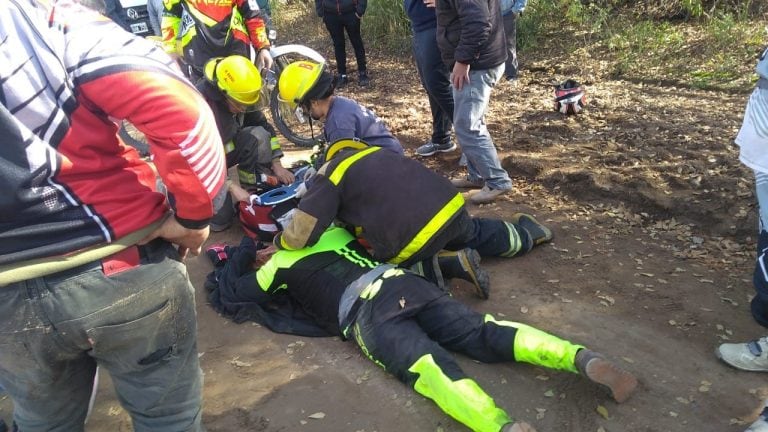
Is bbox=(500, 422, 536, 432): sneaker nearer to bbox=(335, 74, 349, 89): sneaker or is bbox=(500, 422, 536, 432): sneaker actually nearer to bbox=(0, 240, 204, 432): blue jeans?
bbox=(0, 240, 204, 432): blue jeans

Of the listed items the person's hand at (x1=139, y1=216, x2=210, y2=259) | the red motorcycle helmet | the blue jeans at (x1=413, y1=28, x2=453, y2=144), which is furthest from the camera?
the red motorcycle helmet

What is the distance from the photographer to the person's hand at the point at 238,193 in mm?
4284

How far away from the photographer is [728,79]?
5.80m

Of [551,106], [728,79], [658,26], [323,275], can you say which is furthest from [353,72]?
[323,275]

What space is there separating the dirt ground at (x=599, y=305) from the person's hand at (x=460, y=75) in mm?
916

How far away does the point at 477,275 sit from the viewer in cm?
322

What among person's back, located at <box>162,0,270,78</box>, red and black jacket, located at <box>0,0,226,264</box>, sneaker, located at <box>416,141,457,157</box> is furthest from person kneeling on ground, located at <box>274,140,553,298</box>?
person's back, located at <box>162,0,270,78</box>

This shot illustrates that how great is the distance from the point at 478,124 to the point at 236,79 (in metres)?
1.70

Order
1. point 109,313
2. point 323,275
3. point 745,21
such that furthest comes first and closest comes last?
point 745,21 < point 323,275 < point 109,313

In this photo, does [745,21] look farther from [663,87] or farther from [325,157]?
[325,157]

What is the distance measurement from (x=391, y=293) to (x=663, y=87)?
4.61 meters

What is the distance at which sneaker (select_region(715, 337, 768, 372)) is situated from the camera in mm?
2568

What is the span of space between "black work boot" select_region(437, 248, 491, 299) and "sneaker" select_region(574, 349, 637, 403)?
884 millimetres

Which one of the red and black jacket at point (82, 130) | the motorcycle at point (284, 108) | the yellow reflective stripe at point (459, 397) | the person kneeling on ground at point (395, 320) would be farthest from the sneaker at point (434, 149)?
the red and black jacket at point (82, 130)
